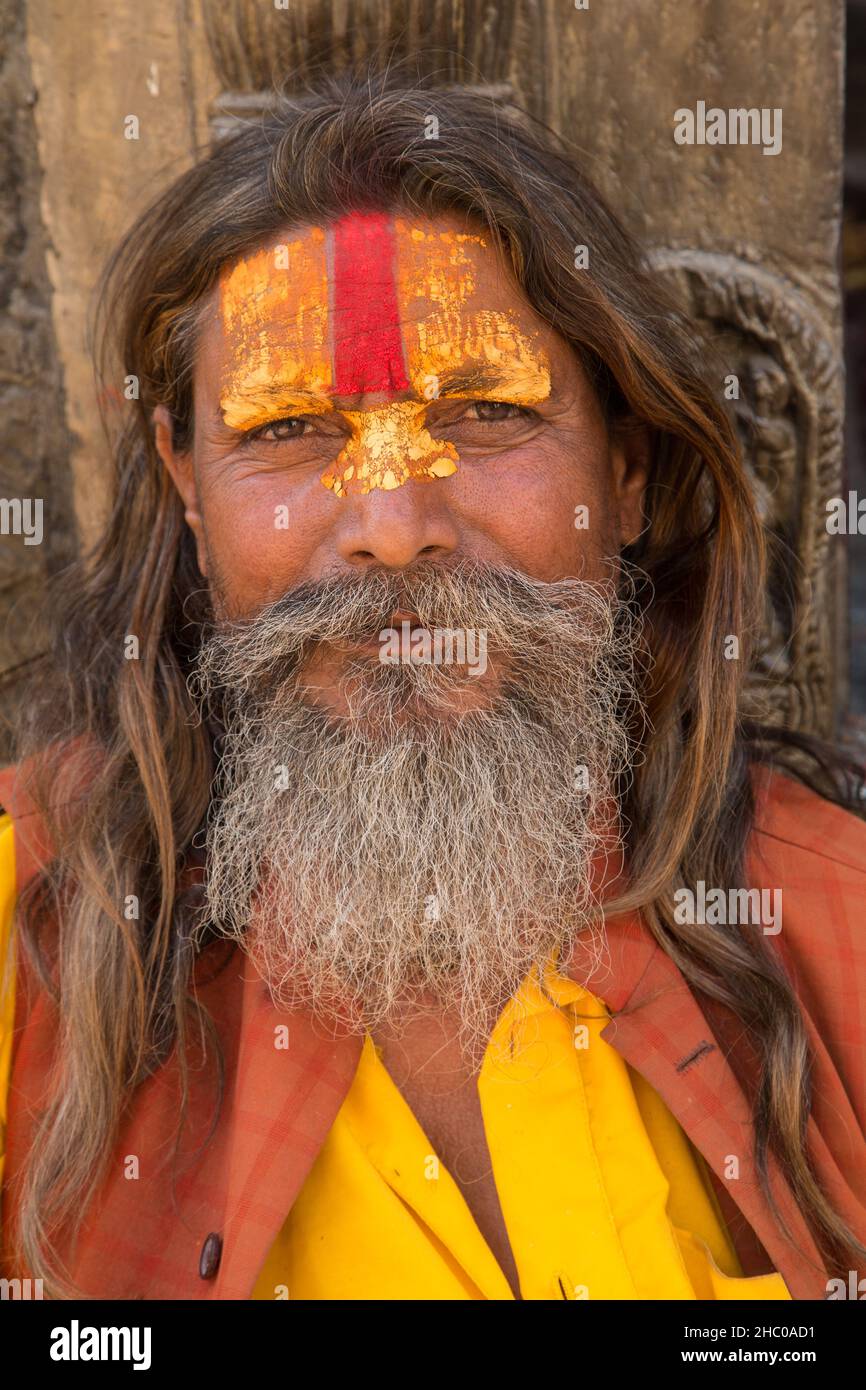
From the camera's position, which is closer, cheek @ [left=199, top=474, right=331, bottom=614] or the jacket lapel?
the jacket lapel

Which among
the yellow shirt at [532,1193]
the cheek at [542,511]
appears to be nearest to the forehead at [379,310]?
the cheek at [542,511]

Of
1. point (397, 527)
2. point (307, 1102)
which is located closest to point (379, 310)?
point (397, 527)

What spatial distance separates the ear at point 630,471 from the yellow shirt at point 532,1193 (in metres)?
0.77

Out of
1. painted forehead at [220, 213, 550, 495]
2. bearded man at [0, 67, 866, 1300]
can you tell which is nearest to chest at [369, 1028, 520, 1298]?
bearded man at [0, 67, 866, 1300]

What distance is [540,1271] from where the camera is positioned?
5.36ft

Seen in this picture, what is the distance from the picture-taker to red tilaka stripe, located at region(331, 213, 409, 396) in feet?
5.75

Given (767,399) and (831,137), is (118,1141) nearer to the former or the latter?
(767,399)

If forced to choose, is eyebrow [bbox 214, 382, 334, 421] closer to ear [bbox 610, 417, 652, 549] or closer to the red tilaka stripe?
the red tilaka stripe

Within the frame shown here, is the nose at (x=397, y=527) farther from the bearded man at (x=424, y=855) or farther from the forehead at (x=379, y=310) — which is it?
the forehead at (x=379, y=310)

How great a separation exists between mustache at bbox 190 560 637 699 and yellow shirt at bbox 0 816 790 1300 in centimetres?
52

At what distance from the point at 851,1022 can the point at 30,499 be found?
178 centimetres

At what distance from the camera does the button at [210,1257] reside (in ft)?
5.38

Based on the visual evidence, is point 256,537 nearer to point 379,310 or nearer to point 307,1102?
point 379,310

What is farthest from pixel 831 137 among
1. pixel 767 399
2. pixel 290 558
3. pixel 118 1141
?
pixel 118 1141
